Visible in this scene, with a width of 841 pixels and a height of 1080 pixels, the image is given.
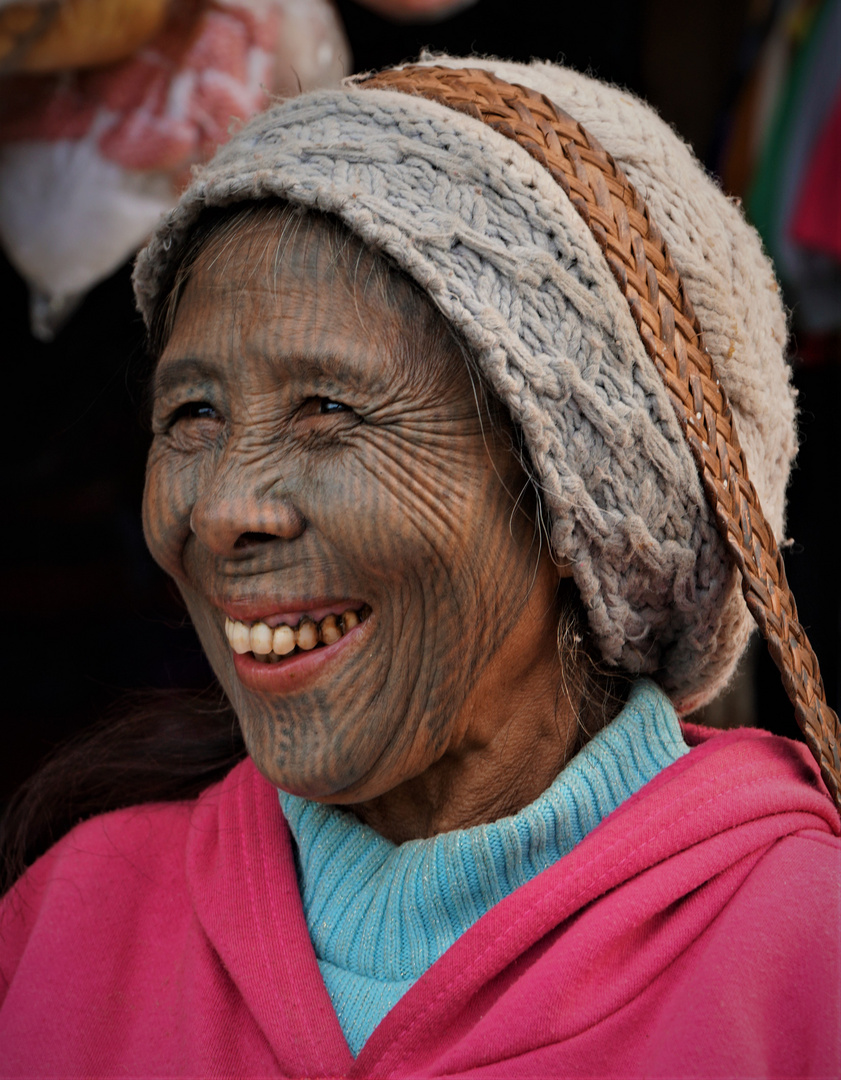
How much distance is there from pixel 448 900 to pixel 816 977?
54 centimetres

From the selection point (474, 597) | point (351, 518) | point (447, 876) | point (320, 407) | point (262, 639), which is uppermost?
point (320, 407)

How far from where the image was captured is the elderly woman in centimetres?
148

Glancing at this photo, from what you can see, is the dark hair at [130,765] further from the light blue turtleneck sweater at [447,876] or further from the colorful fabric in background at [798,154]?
the colorful fabric in background at [798,154]

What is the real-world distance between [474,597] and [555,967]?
536 mm

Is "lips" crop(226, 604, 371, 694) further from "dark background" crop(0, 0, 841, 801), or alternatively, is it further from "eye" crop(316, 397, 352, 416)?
"dark background" crop(0, 0, 841, 801)

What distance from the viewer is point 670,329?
158 cm

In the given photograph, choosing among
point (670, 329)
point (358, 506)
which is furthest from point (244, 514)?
point (670, 329)

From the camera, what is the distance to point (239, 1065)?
1.59 m

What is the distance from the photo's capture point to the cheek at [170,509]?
66.5 inches

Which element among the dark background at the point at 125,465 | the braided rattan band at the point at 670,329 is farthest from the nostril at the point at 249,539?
the dark background at the point at 125,465

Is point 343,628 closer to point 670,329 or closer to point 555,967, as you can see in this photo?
point 555,967

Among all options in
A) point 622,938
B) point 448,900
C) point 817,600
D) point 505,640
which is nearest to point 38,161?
point 505,640

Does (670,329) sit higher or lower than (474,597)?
higher

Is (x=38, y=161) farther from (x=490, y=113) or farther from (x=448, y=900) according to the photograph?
(x=448, y=900)
